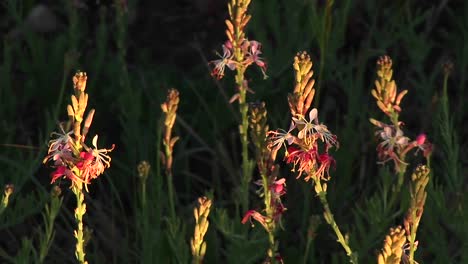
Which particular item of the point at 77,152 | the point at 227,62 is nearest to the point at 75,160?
the point at 77,152

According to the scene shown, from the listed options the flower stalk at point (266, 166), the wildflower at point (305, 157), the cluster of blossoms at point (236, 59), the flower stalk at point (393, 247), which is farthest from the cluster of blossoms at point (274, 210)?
the flower stalk at point (393, 247)

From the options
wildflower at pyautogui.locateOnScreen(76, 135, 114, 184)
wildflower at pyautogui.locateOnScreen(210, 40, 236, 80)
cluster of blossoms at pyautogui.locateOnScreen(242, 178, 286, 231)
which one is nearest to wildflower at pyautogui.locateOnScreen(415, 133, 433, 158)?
cluster of blossoms at pyautogui.locateOnScreen(242, 178, 286, 231)

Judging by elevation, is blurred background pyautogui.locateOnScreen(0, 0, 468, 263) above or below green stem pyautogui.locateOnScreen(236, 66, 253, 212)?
below

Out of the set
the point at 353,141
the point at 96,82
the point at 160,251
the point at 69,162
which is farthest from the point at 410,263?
the point at 96,82

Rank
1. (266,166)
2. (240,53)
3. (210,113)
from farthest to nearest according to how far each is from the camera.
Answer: (210,113)
(240,53)
(266,166)

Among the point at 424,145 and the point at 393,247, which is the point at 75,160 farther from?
the point at 424,145

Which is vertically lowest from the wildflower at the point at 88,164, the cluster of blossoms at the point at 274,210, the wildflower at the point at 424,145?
the cluster of blossoms at the point at 274,210

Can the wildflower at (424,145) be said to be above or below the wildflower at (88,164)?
below

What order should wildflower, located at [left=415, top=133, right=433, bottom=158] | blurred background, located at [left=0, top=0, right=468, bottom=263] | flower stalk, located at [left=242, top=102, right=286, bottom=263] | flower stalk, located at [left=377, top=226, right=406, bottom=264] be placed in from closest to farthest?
1. flower stalk, located at [left=377, top=226, right=406, bottom=264]
2. flower stalk, located at [left=242, top=102, right=286, bottom=263]
3. wildflower, located at [left=415, top=133, right=433, bottom=158]
4. blurred background, located at [left=0, top=0, right=468, bottom=263]

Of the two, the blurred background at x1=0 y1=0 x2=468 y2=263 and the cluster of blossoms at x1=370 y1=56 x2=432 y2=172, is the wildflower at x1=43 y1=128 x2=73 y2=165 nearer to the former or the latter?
the blurred background at x1=0 y1=0 x2=468 y2=263

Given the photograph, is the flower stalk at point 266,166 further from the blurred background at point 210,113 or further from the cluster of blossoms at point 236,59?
the blurred background at point 210,113

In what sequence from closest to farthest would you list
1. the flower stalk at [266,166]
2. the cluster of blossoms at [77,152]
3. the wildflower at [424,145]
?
A: the cluster of blossoms at [77,152] < the flower stalk at [266,166] < the wildflower at [424,145]

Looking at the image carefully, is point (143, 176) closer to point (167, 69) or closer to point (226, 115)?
point (226, 115)

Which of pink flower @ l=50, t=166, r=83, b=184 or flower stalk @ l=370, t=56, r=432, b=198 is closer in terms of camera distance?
pink flower @ l=50, t=166, r=83, b=184
